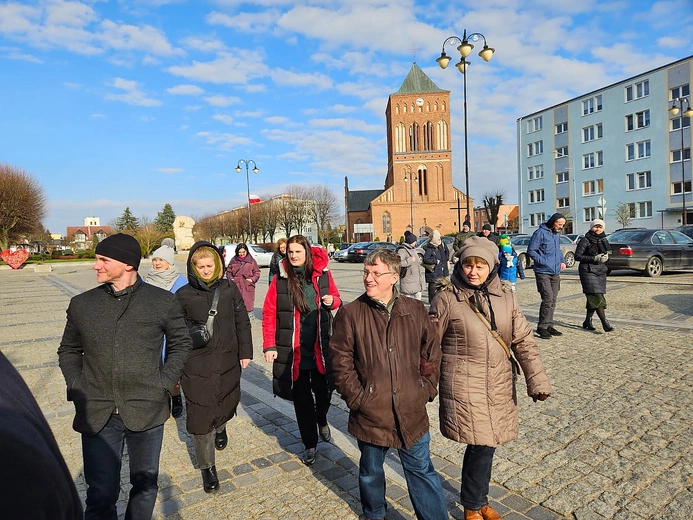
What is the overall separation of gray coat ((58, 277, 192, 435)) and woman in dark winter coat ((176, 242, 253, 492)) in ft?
2.74

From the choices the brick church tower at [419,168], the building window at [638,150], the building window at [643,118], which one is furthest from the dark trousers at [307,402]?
the brick church tower at [419,168]

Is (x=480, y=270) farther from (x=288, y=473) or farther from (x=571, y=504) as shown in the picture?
(x=288, y=473)

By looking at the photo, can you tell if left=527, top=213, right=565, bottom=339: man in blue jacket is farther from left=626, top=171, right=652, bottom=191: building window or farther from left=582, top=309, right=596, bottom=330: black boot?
left=626, top=171, right=652, bottom=191: building window

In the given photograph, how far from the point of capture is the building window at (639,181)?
45.4 m

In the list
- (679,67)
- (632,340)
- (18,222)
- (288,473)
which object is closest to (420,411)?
(288,473)

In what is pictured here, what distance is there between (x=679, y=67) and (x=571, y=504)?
1998 inches

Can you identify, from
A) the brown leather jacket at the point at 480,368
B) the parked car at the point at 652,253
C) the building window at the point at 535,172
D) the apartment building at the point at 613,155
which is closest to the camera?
the brown leather jacket at the point at 480,368

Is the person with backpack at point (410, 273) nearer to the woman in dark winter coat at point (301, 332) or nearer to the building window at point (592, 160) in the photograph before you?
the woman in dark winter coat at point (301, 332)

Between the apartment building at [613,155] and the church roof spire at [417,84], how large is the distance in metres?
16.6

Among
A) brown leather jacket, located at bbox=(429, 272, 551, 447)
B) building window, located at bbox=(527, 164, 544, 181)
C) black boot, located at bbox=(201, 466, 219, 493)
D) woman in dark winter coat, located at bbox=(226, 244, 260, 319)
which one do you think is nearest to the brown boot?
brown leather jacket, located at bbox=(429, 272, 551, 447)

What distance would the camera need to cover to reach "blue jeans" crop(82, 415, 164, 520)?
262 centimetres

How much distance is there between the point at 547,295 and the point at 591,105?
50.7 metres

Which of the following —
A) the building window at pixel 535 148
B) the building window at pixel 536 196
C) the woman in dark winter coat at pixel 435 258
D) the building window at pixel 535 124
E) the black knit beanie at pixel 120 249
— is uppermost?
the building window at pixel 535 124

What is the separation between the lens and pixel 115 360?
2625mm
